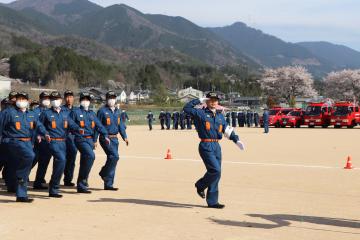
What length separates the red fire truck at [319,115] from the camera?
1921 inches

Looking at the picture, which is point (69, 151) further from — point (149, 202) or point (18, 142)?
point (149, 202)

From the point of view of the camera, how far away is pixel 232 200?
10.8 m

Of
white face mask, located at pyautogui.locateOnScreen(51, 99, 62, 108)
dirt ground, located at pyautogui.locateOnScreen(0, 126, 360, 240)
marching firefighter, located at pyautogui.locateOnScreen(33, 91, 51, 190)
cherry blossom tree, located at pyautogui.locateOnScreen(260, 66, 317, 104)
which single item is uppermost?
cherry blossom tree, located at pyautogui.locateOnScreen(260, 66, 317, 104)

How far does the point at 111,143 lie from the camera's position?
12148 millimetres

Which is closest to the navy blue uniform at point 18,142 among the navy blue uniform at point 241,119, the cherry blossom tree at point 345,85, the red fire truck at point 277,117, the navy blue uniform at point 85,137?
the navy blue uniform at point 85,137

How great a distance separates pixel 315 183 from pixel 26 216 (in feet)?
22.5

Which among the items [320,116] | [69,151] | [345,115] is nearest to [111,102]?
[69,151]

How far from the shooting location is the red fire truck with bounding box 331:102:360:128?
4716cm

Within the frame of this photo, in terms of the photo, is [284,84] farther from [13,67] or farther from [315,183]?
[315,183]

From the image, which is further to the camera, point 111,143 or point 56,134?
point 111,143

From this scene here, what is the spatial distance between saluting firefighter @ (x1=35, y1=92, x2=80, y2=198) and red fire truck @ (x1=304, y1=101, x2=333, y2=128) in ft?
130

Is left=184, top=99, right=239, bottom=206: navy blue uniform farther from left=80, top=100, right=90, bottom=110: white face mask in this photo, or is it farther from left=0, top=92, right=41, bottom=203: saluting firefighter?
left=0, top=92, right=41, bottom=203: saluting firefighter

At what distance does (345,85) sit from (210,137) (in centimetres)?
10951

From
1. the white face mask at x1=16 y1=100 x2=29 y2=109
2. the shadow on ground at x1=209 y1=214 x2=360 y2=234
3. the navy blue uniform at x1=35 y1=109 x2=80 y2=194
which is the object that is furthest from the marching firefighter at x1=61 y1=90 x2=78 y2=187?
the shadow on ground at x1=209 y1=214 x2=360 y2=234
